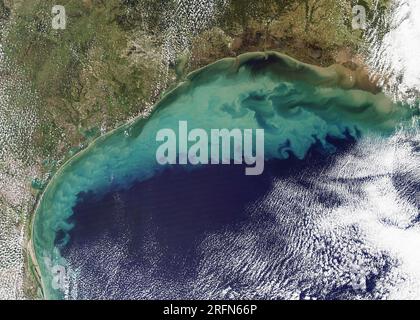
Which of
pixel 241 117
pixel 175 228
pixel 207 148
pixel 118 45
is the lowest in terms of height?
pixel 175 228

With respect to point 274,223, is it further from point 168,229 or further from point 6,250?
point 6,250

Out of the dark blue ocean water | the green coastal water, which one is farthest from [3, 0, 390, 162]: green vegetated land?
the dark blue ocean water

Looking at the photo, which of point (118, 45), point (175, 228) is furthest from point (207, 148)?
point (118, 45)

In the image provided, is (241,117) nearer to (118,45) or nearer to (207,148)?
(207,148)

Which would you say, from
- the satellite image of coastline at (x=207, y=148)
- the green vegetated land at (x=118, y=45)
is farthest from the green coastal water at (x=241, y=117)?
the green vegetated land at (x=118, y=45)

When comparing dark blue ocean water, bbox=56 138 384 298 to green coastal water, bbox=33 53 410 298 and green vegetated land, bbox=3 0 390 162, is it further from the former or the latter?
green vegetated land, bbox=3 0 390 162
